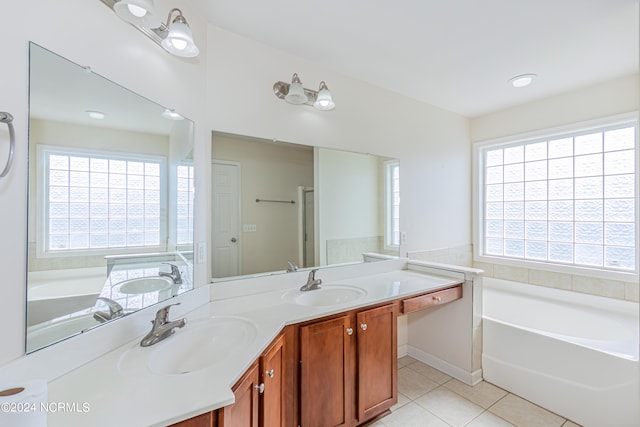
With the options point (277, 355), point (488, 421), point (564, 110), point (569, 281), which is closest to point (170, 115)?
point (277, 355)

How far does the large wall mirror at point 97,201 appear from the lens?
903mm

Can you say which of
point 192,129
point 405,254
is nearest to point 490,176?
point 405,254

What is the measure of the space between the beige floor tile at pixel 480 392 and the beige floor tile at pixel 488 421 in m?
0.10

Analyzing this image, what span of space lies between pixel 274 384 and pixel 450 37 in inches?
88.5

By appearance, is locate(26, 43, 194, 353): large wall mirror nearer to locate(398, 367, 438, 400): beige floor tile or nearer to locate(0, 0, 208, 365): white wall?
locate(0, 0, 208, 365): white wall

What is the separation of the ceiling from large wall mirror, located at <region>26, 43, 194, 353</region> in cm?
82

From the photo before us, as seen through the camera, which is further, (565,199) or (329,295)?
(565,199)

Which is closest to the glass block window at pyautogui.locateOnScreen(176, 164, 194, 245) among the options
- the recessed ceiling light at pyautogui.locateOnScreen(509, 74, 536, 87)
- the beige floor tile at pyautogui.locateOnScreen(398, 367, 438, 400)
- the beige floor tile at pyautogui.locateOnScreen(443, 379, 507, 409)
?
the beige floor tile at pyautogui.locateOnScreen(398, 367, 438, 400)

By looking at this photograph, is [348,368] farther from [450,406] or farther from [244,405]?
[450,406]

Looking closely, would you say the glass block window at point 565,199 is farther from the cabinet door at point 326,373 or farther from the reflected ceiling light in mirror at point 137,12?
the reflected ceiling light in mirror at point 137,12

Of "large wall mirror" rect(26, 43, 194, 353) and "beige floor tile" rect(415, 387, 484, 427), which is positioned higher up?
"large wall mirror" rect(26, 43, 194, 353)

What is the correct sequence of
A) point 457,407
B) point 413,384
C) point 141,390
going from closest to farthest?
point 141,390 < point 457,407 < point 413,384

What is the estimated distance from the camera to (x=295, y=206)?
6.72ft

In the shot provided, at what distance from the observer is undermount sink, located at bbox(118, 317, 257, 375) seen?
1060 mm
